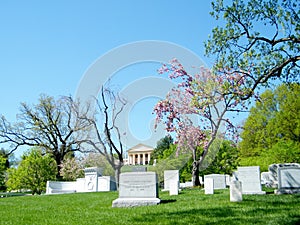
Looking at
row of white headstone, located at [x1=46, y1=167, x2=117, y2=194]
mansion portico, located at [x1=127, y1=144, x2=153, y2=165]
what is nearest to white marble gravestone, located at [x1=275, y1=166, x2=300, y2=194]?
mansion portico, located at [x1=127, y1=144, x2=153, y2=165]

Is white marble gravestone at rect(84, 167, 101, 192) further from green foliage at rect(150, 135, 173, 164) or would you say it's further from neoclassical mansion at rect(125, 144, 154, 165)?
green foliage at rect(150, 135, 173, 164)

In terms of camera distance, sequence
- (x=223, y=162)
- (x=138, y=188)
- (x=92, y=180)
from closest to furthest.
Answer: (x=138, y=188) → (x=92, y=180) → (x=223, y=162)

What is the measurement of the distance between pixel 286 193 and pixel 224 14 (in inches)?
327

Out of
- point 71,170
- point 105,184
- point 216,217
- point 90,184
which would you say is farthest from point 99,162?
point 216,217

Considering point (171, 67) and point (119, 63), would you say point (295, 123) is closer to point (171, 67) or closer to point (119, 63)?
point (171, 67)

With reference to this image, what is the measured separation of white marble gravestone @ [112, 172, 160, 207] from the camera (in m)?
11.0

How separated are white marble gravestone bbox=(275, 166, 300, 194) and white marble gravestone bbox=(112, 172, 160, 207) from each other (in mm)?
6141

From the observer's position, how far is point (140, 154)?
1049 inches

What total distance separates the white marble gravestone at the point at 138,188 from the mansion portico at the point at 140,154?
1403 cm

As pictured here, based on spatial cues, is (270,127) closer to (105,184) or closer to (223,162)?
(223,162)

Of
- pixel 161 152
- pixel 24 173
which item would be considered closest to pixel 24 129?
pixel 24 173

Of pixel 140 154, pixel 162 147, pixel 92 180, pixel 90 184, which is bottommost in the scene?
pixel 90 184

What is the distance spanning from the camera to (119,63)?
15.3 metres

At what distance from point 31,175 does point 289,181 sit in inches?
889
